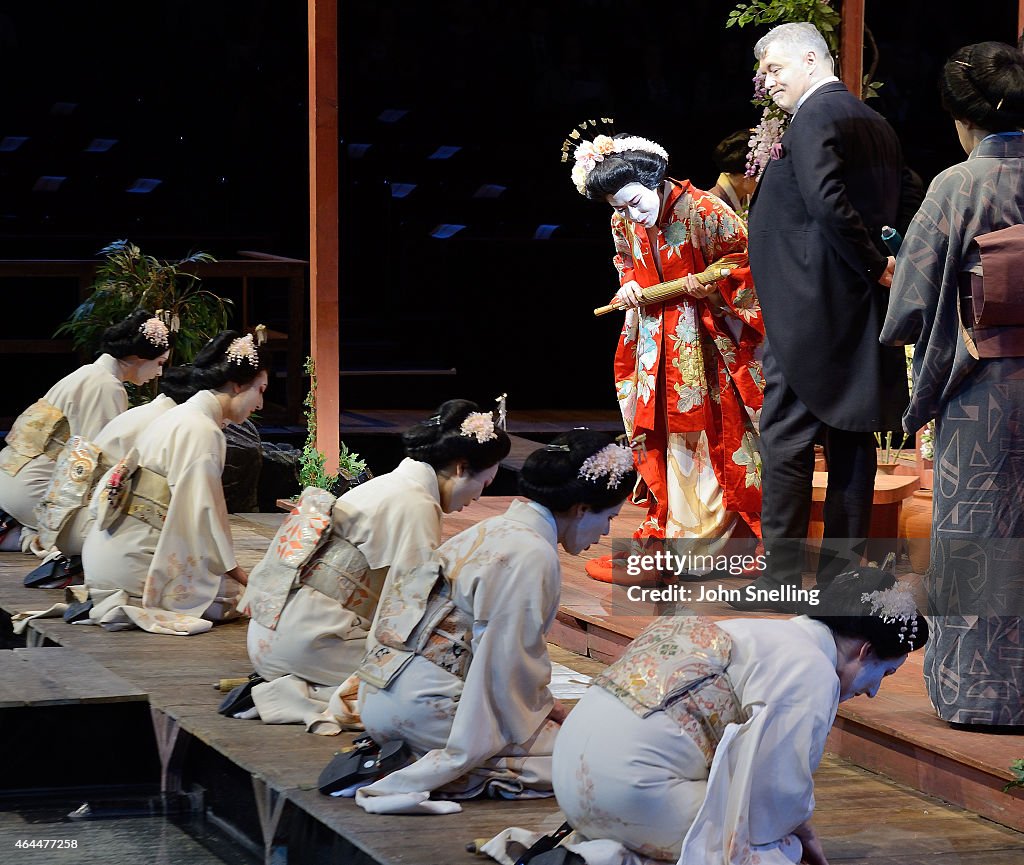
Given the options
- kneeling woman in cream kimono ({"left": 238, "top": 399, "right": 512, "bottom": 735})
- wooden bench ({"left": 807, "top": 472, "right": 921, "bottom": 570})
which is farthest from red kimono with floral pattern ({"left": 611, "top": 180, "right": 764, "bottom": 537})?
kneeling woman in cream kimono ({"left": 238, "top": 399, "right": 512, "bottom": 735})

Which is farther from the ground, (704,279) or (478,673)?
(704,279)

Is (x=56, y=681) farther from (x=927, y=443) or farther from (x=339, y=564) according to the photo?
(x=927, y=443)

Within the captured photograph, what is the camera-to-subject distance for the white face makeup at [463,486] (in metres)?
3.97

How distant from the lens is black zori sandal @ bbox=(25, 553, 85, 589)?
574 cm

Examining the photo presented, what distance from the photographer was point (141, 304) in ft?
24.9

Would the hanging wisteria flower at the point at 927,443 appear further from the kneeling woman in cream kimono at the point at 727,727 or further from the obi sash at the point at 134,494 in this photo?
the kneeling woman in cream kimono at the point at 727,727

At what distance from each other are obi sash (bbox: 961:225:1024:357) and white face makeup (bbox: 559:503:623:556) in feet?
2.82

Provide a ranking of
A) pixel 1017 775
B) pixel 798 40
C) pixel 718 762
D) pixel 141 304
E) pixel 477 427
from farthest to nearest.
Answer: pixel 141 304 < pixel 798 40 < pixel 477 427 < pixel 1017 775 < pixel 718 762

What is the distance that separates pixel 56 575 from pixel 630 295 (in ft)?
7.42

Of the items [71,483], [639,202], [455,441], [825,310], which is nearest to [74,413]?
[71,483]

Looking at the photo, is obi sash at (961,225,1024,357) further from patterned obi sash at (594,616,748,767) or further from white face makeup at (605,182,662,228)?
white face makeup at (605,182,662,228)

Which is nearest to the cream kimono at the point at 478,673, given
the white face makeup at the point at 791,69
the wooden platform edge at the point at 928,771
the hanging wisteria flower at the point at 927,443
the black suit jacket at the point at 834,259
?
the wooden platform edge at the point at 928,771

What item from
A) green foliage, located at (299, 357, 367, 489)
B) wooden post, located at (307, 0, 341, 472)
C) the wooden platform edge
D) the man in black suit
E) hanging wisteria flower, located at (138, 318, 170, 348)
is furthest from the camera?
green foliage, located at (299, 357, 367, 489)

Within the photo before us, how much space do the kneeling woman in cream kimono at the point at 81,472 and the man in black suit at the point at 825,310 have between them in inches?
81.0
